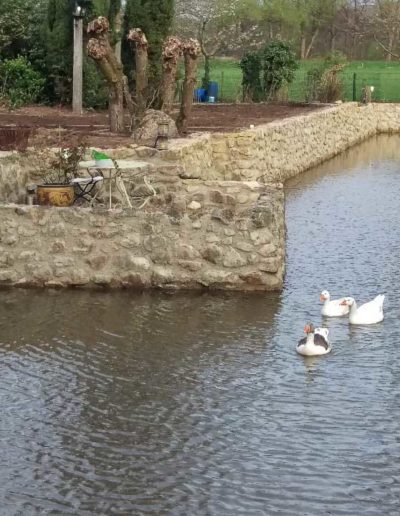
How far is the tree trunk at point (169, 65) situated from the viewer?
1752 cm

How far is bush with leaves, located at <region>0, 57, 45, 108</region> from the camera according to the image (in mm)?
26069

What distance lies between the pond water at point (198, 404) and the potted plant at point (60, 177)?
1.32m

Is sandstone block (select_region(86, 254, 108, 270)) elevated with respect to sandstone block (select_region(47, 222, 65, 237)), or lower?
lower

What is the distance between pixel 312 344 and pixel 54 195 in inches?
160

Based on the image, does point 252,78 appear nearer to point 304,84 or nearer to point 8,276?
point 304,84

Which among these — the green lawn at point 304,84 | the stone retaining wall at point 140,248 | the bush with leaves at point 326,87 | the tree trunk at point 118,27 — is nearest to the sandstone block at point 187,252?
the stone retaining wall at point 140,248

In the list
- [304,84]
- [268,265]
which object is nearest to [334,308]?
[268,265]

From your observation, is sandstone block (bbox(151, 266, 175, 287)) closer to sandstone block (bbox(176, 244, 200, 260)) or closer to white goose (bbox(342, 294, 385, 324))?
sandstone block (bbox(176, 244, 200, 260))

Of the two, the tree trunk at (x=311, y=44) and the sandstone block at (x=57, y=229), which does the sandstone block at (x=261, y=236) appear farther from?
the tree trunk at (x=311, y=44)

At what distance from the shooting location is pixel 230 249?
10.5 m

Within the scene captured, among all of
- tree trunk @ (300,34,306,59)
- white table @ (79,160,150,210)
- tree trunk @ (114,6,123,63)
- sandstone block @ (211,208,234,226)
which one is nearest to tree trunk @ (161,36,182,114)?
white table @ (79,160,150,210)

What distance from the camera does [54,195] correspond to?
37.3ft

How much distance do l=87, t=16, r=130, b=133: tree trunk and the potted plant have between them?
13.8 ft

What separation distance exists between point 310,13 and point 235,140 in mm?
61529
